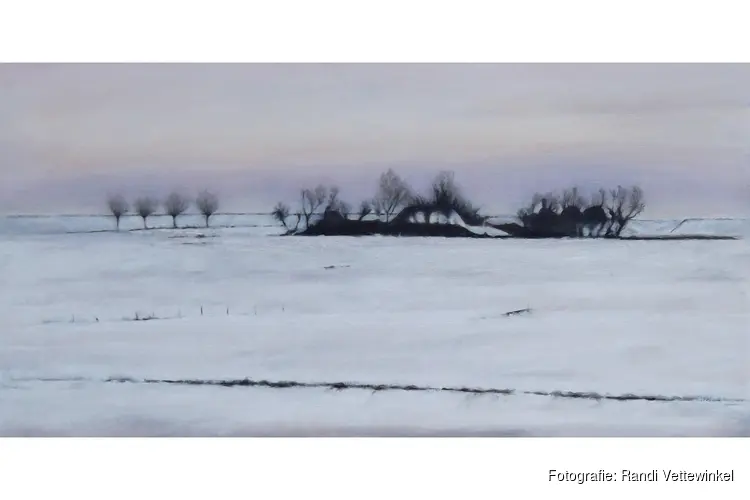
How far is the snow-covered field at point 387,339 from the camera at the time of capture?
8.77 feet

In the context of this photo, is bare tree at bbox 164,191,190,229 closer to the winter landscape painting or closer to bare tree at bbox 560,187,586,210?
the winter landscape painting

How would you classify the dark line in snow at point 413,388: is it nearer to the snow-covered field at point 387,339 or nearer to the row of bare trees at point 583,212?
the snow-covered field at point 387,339

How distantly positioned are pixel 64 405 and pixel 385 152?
1.57 meters

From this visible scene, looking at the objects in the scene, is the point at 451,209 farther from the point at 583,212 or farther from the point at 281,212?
the point at 281,212

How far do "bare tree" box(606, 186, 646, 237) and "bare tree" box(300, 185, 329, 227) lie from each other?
1092 millimetres

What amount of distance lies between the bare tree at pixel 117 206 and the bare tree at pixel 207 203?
0.91ft

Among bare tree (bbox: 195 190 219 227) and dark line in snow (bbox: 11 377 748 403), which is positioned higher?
bare tree (bbox: 195 190 219 227)

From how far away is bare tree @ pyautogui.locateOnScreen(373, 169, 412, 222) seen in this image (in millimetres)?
2674
